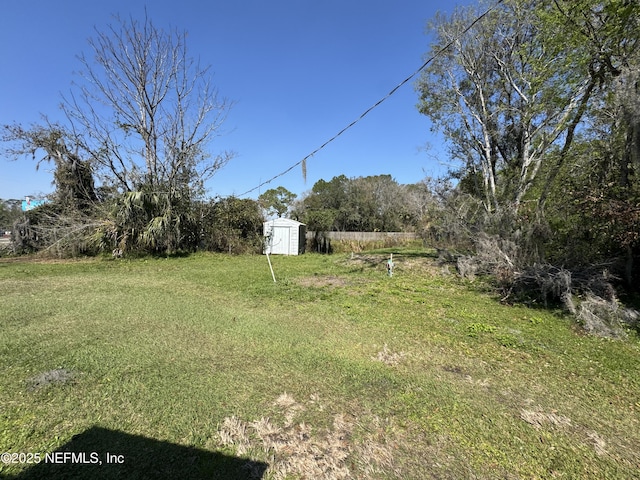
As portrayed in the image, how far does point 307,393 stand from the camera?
241cm

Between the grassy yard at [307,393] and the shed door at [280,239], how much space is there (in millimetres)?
8872

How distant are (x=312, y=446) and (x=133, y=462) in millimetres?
997

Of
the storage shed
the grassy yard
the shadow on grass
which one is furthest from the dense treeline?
the storage shed

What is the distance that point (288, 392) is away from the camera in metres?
2.41

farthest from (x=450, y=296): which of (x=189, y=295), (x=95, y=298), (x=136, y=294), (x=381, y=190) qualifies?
(x=381, y=190)

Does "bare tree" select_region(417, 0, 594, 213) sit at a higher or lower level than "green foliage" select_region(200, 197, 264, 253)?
higher

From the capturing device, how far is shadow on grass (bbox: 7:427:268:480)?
157 centimetres

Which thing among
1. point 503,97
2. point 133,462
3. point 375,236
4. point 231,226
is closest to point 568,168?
point 503,97

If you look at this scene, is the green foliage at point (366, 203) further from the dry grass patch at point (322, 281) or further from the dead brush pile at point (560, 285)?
the dry grass patch at point (322, 281)

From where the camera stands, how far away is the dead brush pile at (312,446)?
5.47ft

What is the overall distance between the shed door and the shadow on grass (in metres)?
12.0

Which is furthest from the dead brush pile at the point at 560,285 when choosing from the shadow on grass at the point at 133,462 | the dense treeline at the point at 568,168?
the shadow on grass at the point at 133,462

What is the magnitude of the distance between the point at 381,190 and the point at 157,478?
29.0m

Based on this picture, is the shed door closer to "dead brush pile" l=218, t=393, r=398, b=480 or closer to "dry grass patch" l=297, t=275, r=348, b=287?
"dry grass patch" l=297, t=275, r=348, b=287
